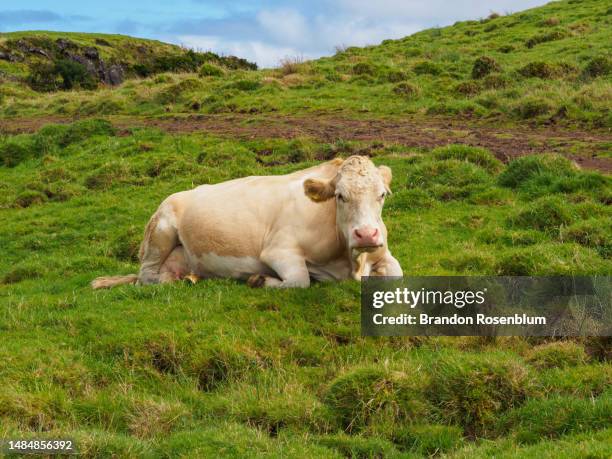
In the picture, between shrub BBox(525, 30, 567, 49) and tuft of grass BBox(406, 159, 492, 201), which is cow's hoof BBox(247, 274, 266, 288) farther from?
shrub BBox(525, 30, 567, 49)

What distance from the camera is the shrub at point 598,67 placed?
2417 cm

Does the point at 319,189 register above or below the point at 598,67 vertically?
below

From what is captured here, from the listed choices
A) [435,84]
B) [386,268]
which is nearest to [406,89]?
[435,84]

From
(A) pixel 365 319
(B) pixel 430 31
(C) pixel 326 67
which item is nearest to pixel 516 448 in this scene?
(A) pixel 365 319

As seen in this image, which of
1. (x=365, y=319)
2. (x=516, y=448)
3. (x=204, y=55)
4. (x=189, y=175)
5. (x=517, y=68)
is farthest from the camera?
(x=204, y=55)

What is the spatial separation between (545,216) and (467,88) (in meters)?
14.2

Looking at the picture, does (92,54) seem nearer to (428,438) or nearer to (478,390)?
(478,390)

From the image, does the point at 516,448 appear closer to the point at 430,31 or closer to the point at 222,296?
the point at 222,296

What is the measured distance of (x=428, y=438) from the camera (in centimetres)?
601

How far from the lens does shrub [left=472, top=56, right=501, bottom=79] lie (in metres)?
26.6

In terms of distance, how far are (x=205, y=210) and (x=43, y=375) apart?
3.68 metres

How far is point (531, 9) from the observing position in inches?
1646

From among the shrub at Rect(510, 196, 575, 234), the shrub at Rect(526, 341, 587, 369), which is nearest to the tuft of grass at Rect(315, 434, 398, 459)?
the shrub at Rect(526, 341, 587, 369)

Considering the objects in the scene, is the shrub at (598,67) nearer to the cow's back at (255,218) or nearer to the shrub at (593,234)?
the shrub at (593,234)
